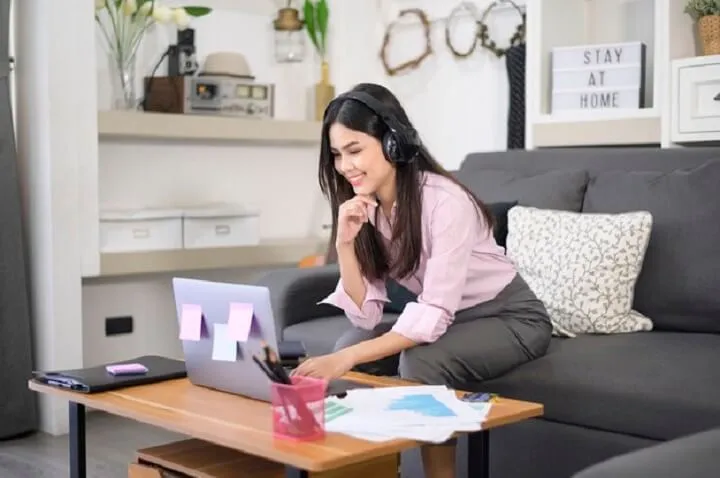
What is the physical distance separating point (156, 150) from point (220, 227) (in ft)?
1.32

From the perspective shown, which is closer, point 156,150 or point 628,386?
point 628,386

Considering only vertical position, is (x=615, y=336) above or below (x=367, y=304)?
below

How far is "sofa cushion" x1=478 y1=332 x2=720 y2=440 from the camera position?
2.02m

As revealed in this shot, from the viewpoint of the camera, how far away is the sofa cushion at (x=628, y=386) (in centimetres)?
202

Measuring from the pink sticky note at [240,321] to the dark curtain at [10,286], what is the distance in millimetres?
1719

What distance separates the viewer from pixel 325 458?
1.40 metres

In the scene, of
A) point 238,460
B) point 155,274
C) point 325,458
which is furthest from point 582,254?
point 155,274

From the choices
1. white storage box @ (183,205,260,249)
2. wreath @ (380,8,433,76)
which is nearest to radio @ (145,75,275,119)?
white storage box @ (183,205,260,249)

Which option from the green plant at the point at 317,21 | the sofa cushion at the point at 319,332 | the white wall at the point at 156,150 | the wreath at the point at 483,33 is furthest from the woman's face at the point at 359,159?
the green plant at the point at 317,21

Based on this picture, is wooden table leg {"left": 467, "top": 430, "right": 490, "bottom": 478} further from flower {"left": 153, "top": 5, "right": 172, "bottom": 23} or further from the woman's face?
flower {"left": 153, "top": 5, "right": 172, "bottom": 23}

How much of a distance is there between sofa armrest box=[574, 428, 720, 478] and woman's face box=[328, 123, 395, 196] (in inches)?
36.2

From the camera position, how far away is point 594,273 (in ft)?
8.46

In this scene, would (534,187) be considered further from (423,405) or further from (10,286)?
(10,286)

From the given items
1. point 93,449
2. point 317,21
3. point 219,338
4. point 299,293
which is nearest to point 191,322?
point 219,338
